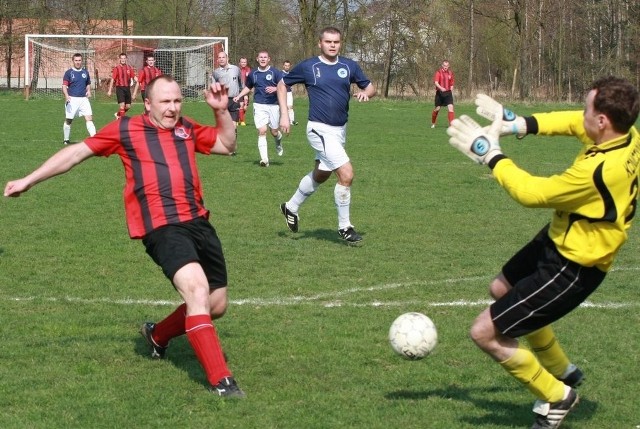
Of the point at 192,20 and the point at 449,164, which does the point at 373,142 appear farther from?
the point at 192,20

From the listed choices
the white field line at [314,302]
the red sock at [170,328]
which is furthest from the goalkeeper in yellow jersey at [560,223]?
the white field line at [314,302]

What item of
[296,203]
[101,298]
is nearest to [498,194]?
[296,203]

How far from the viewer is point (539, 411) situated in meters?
4.62

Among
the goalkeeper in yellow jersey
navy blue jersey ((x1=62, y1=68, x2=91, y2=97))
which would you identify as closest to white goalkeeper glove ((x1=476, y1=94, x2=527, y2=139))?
the goalkeeper in yellow jersey

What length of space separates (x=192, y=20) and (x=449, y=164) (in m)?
40.3

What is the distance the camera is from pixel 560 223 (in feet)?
14.7

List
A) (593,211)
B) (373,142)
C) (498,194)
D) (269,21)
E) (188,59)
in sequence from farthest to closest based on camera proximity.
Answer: (269,21), (188,59), (373,142), (498,194), (593,211)

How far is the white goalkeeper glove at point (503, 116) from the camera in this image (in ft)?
15.7

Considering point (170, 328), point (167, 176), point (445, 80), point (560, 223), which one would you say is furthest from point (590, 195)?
point (445, 80)

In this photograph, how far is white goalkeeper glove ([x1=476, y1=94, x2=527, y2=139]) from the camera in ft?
15.7

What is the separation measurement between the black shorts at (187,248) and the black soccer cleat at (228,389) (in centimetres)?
65

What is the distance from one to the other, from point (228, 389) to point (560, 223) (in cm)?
197

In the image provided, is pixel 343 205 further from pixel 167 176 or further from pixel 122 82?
pixel 122 82

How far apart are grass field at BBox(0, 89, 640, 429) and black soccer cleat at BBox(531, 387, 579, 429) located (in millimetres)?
209
